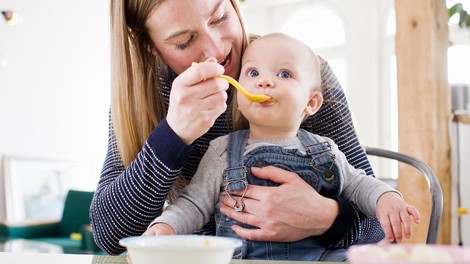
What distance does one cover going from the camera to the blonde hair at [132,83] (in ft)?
4.26

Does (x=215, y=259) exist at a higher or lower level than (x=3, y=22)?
lower

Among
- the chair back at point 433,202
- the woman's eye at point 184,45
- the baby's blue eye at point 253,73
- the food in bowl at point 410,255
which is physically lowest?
the chair back at point 433,202

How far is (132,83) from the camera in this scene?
52.9 inches

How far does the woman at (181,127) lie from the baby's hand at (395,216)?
80 mm

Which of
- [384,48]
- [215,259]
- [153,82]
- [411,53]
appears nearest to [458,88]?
[411,53]

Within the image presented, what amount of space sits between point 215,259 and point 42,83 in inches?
201

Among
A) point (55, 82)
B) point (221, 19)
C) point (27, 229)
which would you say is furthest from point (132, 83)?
point (55, 82)

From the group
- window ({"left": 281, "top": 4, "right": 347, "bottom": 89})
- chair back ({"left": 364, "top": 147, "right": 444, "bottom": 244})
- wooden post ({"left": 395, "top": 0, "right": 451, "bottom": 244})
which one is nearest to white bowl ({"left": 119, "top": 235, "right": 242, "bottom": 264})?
chair back ({"left": 364, "top": 147, "right": 444, "bottom": 244})

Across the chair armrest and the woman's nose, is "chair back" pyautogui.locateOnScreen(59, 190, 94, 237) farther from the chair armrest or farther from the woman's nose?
the woman's nose

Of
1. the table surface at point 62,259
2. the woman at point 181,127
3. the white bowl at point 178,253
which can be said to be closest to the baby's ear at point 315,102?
the woman at point 181,127

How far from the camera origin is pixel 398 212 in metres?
1.07

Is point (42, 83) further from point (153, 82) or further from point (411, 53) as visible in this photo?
point (153, 82)

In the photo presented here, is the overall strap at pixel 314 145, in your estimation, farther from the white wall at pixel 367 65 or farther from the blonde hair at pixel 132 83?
the white wall at pixel 367 65

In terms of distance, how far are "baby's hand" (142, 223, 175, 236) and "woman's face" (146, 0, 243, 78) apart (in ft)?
1.46
